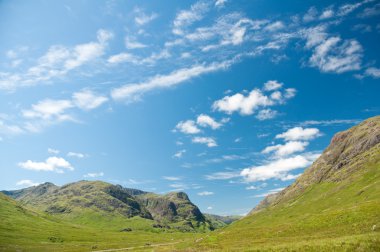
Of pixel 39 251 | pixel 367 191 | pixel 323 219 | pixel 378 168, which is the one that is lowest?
pixel 39 251

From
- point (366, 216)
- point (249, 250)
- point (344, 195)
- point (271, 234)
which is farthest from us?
point (344, 195)

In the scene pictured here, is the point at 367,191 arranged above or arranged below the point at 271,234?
above

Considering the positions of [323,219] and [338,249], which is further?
[323,219]

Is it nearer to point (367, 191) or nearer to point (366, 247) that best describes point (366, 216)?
point (366, 247)

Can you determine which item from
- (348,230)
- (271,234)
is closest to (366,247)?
(348,230)

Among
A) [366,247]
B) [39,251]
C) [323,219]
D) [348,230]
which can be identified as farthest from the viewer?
[39,251]

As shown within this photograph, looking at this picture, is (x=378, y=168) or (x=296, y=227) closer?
(x=296, y=227)

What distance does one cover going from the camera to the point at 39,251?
405 feet

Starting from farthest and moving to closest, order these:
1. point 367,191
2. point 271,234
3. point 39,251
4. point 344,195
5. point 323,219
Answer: point 344,195
point 367,191
point 39,251
point 271,234
point 323,219

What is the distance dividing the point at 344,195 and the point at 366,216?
15409cm

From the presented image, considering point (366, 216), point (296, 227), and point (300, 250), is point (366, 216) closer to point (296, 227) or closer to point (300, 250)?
point (296, 227)

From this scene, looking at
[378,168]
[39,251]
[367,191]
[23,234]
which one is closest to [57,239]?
[23,234]

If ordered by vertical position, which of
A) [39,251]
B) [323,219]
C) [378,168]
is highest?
[378,168]

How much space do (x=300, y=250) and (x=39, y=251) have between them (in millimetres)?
124692
